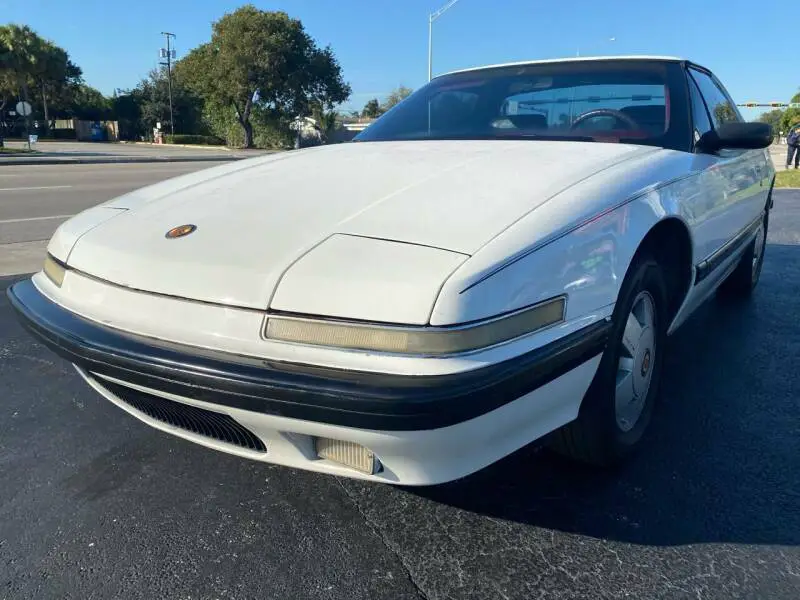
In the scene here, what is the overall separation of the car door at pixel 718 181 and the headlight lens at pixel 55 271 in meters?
2.27

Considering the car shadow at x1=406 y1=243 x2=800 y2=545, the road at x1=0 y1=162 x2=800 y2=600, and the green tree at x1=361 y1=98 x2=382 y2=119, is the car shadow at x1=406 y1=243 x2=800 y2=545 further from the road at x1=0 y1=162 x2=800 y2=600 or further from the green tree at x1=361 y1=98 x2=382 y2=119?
the green tree at x1=361 y1=98 x2=382 y2=119

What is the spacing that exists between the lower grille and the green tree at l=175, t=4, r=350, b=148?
41135mm

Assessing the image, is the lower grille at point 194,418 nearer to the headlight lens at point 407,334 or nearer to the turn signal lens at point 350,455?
the turn signal lens at point 350,455

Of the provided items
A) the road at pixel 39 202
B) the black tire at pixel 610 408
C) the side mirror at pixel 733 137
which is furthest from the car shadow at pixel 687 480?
the road at pixel 39 202

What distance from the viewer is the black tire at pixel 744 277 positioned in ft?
14.4

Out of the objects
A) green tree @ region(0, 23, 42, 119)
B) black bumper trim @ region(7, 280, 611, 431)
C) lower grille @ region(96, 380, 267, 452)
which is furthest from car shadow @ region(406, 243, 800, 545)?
green tree @ region(0, 23, 42, 119)

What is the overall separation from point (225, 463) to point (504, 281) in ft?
4.38

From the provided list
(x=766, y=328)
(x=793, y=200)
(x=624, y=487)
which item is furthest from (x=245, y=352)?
(x=793, y=200)

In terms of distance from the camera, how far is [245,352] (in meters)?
1.56

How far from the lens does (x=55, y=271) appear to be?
6.88 feet

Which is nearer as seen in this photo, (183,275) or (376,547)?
(183,275)

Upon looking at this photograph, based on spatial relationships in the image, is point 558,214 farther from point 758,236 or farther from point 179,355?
point 758,236

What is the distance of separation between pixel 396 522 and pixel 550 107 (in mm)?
2025

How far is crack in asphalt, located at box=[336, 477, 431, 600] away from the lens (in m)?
1.67
